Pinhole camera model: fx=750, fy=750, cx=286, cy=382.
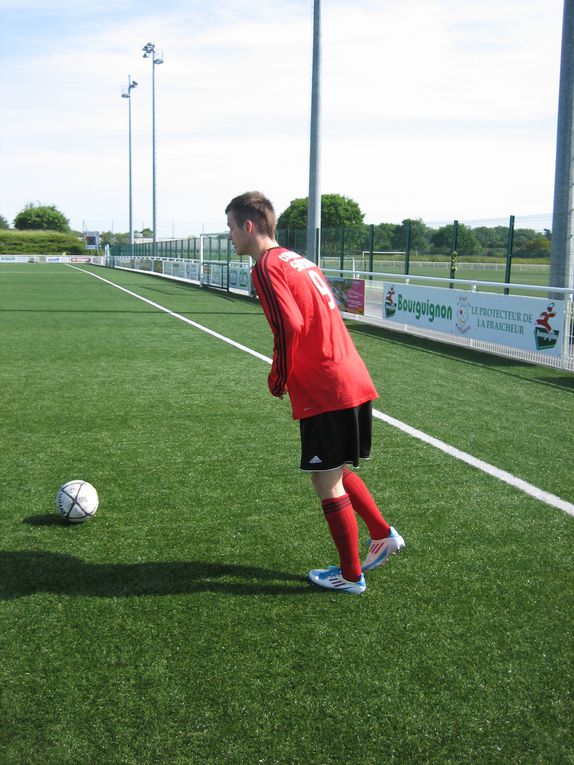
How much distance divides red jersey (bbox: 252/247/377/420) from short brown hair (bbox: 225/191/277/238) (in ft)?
0.45

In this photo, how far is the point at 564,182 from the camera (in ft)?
37.8

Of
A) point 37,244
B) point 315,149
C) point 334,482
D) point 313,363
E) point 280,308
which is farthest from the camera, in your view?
point 37,244

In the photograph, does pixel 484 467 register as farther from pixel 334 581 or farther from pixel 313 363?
pixel 313 363

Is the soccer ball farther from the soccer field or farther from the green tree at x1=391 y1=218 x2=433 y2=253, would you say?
the green tree at x1=391 y1=218 x2=433 y2=253

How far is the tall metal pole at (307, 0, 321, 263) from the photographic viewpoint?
57.5 ft

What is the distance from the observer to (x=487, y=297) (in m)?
11.6

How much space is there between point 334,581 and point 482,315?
8966 mm

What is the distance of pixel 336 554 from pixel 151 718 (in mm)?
1592

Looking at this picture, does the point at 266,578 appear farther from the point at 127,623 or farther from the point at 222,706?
the point at 222,706

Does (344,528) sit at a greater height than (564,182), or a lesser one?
lesser

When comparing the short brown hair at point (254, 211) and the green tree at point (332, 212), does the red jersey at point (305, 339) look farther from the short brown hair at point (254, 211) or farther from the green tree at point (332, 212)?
the green tree at point (332, 212)

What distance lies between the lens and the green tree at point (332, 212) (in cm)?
9817

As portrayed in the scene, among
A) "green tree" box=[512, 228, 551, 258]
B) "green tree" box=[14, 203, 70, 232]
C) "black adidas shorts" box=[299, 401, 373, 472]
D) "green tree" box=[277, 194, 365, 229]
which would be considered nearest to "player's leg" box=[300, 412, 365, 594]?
"black adidas shorts" box=[299, 401, 373, 472]

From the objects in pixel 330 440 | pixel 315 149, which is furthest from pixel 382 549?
pixel 315 149
